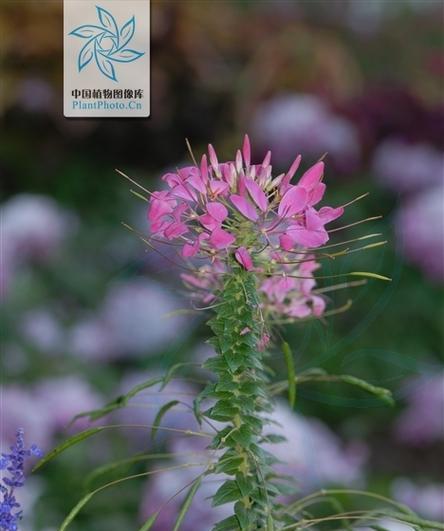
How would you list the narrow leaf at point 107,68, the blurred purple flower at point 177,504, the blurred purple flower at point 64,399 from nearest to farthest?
the narrow leaf at point 107,68, the blurred purple flower at point 177,504, the blurred purple flower at point 64,399

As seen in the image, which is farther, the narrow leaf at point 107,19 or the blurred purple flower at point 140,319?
the blurred purple flower at point 140,319

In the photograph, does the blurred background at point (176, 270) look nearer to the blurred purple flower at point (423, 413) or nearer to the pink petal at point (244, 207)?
the blurred purple flower at point (423, 413)

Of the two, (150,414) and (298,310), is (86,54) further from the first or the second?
(150,414)

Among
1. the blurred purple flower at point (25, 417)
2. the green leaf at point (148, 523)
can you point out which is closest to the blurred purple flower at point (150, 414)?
the blurred purple flower at point (25, 417)

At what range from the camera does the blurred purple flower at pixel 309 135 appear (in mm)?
1707

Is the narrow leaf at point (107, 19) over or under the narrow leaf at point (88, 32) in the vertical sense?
over

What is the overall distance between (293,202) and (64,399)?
2.66 ft

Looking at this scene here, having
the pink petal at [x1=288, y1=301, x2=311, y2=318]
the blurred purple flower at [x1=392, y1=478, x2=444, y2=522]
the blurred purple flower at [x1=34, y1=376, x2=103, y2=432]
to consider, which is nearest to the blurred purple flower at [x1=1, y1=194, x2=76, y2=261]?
the blurred purple flower at [x1=34, y1=376, x2=103, y2=432]

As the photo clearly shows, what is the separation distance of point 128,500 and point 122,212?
680 millimetres

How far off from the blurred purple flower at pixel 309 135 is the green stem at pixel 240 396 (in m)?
1.26

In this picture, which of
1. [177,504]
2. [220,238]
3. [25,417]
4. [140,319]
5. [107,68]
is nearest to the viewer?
[220,238]

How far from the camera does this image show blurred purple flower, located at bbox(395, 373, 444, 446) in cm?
140

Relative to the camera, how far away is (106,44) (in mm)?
613

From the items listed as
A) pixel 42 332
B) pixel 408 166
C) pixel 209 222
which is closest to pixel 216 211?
pixel 209 222
